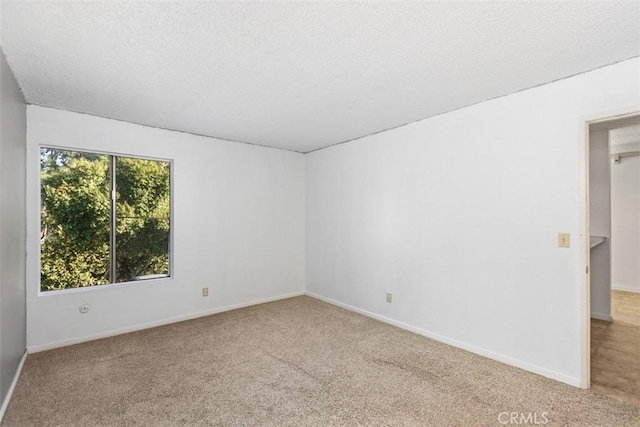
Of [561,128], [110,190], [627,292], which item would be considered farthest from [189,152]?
[627,292]

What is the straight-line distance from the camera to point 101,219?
3.40 meters

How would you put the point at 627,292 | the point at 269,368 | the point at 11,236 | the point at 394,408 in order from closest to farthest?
1. the point at 394,408
2. the point at 11,236
3. the point at 269,368
4. the point at 627,292

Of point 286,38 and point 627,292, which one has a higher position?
point 286,38

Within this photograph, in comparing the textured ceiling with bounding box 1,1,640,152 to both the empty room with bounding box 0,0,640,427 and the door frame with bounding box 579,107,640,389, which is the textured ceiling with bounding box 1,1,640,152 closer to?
the empty room with bounding box 0,0,640,427

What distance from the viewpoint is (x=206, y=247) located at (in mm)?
4078

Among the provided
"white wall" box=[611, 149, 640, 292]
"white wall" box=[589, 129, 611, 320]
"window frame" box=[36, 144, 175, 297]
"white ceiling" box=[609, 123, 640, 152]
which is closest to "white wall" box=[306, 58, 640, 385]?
"white wall" box=[589, 129, 611, 320]

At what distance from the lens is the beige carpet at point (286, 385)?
1985mm

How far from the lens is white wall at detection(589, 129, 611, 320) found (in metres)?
3.76

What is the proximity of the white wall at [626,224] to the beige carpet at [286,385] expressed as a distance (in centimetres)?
411

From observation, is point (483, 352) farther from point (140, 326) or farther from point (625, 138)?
point (625, 138)

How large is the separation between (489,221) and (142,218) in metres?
3.82

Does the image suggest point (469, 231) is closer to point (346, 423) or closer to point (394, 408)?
point (394, 408)

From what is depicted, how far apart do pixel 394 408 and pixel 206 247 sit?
9.77 ft

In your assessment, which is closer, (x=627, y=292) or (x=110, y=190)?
(x=110, y=190)
